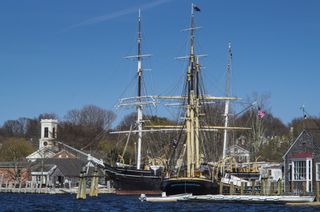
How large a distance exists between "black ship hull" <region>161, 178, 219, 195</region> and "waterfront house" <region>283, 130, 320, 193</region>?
7.62 meters

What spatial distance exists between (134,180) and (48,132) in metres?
64.4

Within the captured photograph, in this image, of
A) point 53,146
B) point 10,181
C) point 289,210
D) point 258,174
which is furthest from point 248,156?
point 289,210

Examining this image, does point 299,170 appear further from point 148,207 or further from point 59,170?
point 59,170

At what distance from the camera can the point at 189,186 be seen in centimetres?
6744

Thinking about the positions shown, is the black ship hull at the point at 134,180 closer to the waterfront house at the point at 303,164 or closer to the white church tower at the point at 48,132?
the waterfront house at the point at 303,164

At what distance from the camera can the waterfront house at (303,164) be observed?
6500cm

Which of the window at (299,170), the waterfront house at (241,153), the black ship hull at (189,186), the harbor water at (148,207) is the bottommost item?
the harbor water at (148,207)

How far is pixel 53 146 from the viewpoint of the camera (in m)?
153

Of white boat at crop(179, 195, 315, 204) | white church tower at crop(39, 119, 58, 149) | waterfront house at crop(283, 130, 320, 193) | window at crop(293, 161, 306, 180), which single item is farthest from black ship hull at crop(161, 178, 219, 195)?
white church tower at crop(39, 119, 58, 149)

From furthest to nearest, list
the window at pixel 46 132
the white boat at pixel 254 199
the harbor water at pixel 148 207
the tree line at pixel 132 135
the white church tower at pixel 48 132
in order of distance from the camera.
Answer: the window at pixel 46 132 < the white church tower at pixel 48 132 < the tree line at pixel 132 135 < the white boat at pixel 254 199 < the harbor water at pixel 148 207

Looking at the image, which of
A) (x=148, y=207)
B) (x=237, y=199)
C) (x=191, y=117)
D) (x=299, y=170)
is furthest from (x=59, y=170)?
(x=148, y=207)

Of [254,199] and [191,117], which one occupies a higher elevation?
[191,117]

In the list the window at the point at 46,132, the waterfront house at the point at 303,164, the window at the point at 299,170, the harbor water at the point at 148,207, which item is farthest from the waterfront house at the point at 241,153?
the harbor water at the point at 148,207

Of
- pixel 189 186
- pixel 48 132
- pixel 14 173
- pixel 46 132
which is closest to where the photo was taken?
pixel 189 186
